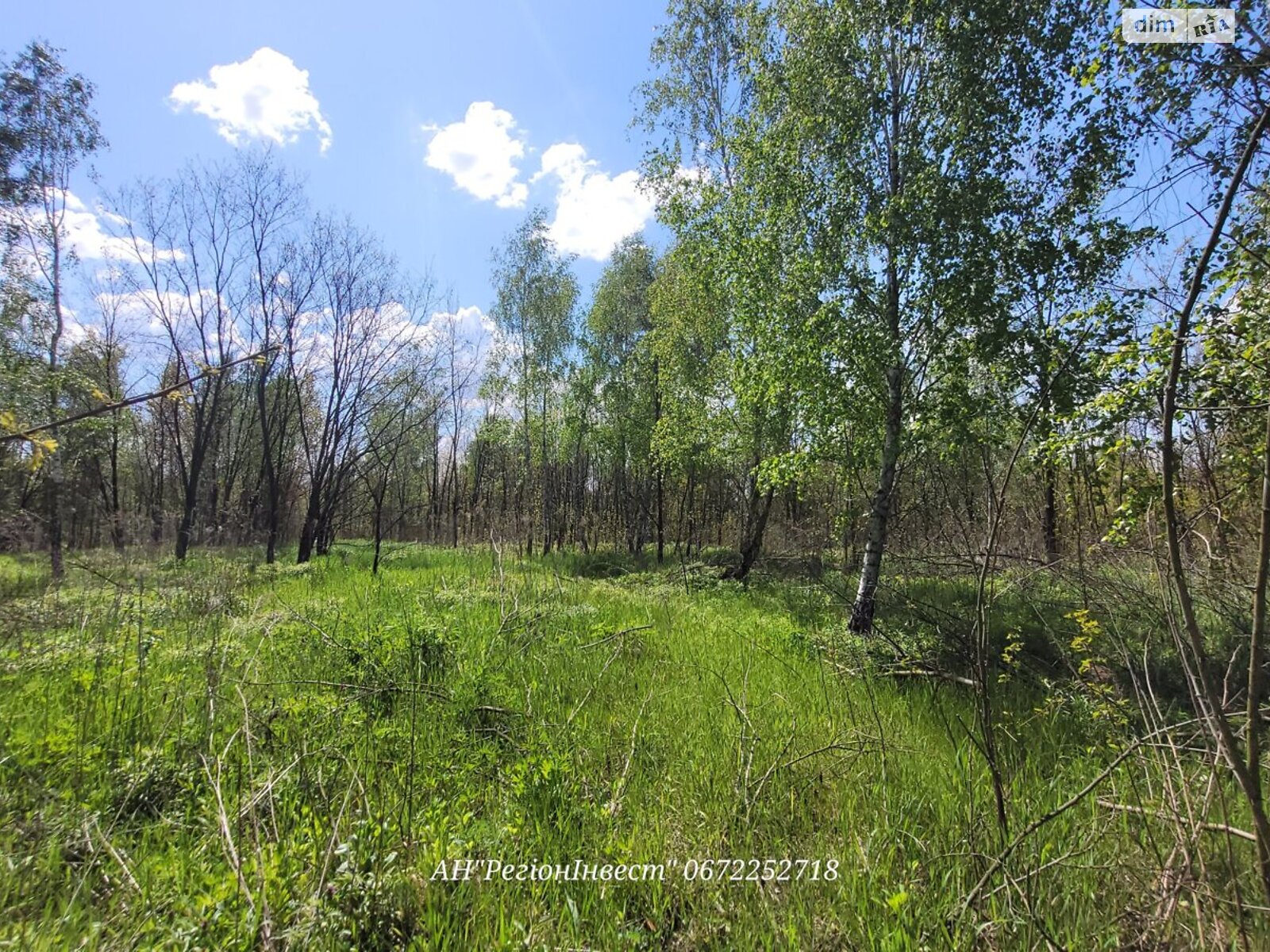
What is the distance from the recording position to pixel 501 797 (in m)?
2.76

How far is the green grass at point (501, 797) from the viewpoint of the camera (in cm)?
196

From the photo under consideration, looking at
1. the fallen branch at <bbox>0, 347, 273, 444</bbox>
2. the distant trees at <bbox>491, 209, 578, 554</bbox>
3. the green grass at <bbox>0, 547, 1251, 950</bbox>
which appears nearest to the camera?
the fallen branch at <bbox>0, 347, 273, 444</bbox>

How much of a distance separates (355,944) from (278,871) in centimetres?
59

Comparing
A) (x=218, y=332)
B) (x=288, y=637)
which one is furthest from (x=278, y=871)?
(x=218, y=332)

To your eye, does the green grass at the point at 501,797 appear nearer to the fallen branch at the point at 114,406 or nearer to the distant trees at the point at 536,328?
the fallen branch at the point at 114,406

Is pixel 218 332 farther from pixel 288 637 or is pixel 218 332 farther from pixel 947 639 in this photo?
pixel 947 639

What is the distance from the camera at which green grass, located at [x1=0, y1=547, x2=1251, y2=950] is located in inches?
77.2

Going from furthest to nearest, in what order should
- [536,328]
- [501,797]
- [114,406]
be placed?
[536,328], [501,797], [114,406]

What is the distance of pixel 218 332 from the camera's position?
52.4 feet
